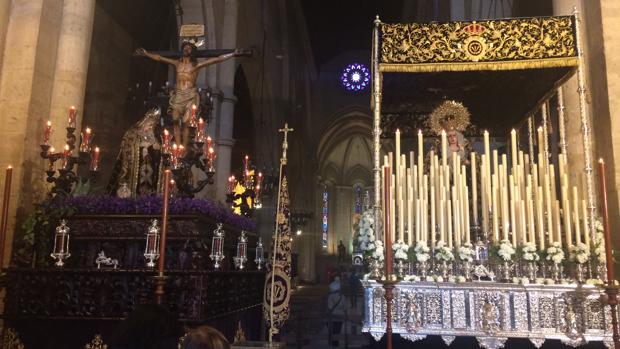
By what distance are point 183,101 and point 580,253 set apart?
18.0 ft

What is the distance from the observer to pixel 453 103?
8031 millimetres

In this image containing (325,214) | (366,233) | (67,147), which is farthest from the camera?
(325,214)

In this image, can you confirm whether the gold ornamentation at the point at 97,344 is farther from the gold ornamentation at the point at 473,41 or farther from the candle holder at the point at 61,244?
the gold ornamentation at the point at 473,41

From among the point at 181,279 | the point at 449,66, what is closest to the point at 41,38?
the point at 181,279

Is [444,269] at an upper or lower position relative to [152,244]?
lower

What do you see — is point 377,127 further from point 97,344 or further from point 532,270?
point 97,344

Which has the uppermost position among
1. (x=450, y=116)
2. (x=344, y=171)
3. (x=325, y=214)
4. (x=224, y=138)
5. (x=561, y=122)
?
(x=344, y=171)

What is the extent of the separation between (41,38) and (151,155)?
1.92m

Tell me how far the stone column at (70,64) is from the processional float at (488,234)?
3.85 meters

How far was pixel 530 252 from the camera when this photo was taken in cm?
498

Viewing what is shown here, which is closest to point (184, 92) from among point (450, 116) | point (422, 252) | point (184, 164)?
point (184, 164)

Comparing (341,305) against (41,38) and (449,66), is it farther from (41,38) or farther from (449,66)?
(41,38)

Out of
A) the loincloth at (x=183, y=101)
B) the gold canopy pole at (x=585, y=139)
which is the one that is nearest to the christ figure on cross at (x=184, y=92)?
the loincloth at (x=183, y=101)

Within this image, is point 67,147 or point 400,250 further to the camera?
point 67,147
